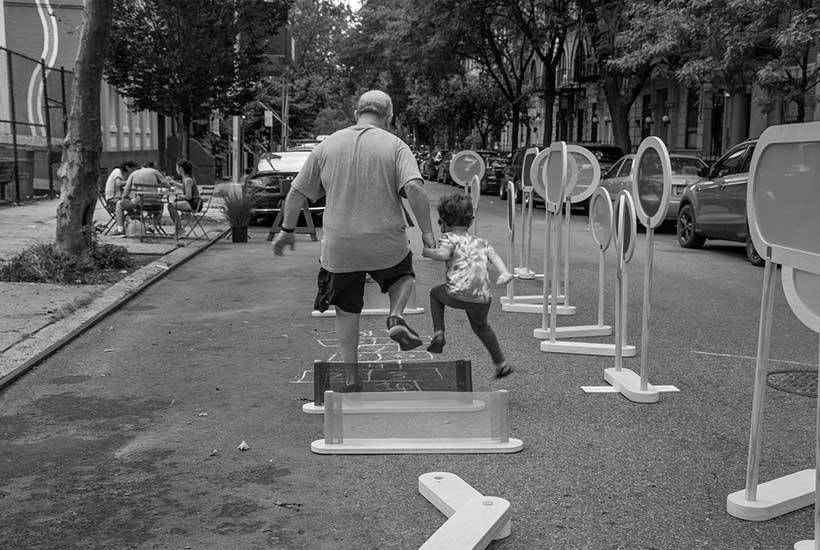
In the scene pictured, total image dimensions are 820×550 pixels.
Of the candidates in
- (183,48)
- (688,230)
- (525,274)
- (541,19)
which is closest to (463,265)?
(525,274)

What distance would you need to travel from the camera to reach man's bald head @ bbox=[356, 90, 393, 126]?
5.95m

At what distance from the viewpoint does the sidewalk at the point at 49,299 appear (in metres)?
7.77

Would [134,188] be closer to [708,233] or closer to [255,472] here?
[708,233]

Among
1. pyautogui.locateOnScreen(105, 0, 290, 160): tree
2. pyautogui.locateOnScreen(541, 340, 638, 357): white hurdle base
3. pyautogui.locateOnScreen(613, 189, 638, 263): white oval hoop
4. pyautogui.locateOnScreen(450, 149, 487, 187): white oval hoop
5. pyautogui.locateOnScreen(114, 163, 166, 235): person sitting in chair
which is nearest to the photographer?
pyautogui.locateOnScreen(613, 189, 638, 263): white oval hoop

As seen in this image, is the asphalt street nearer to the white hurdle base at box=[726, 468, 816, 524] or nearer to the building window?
the white hurdle base at box=[726, 468, 816, 524]

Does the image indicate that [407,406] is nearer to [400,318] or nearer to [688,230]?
[400,318]

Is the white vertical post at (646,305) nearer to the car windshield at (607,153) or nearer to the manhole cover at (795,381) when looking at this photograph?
the manhole cover at (795,381)

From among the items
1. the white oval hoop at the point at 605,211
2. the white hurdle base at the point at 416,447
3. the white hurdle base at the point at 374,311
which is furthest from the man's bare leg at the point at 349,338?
the white hurdle base at the point at 374,311

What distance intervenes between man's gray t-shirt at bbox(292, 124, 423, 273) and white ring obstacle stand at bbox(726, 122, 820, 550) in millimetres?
2199

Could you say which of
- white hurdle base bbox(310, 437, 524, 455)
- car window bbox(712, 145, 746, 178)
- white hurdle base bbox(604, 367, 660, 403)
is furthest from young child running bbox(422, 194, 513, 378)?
car window bbox(712, 145, 746, 178)

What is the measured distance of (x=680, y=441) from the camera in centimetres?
543

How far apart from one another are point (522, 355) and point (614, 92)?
23.2 meters

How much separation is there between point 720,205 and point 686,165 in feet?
17.7

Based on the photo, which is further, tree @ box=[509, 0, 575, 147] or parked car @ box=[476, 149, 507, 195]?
parked car @ box=[476, 149, 507, 195]
